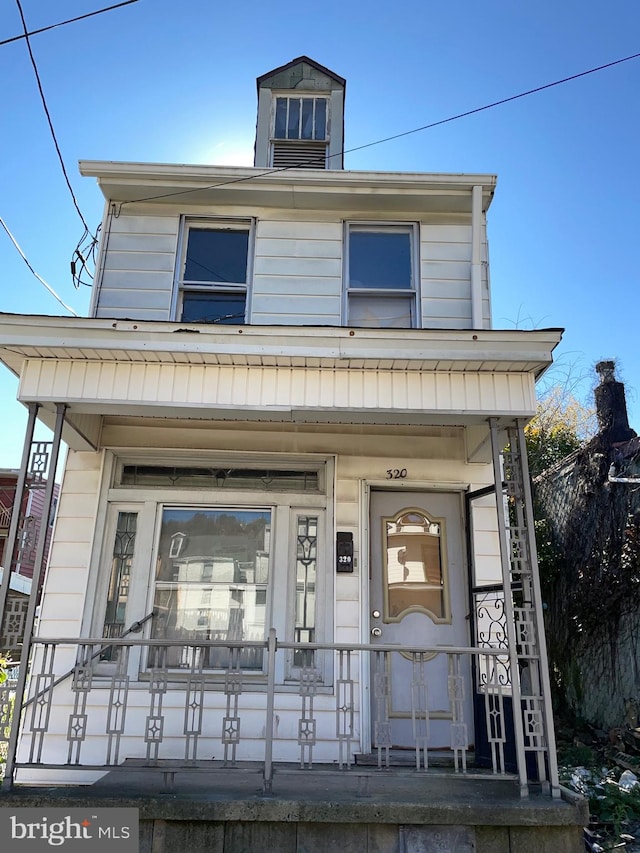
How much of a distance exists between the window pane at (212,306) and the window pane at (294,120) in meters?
2.25

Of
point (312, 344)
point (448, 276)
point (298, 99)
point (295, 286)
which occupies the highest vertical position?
point (298, 99)

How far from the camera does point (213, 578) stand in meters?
5.59

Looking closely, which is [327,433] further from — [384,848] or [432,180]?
[384,848]

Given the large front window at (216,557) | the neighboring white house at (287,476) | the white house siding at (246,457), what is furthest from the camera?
the large front window at (216,557)

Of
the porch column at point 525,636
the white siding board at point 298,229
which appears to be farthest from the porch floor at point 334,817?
the white siding board at point 298,229

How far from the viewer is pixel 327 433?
5.79 m

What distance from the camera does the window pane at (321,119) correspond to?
7.30m

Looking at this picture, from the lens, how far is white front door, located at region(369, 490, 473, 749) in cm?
524

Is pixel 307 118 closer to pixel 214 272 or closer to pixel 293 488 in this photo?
pixel 214 272

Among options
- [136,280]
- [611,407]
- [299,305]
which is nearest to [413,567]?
[299,305]

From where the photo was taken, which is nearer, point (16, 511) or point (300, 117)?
point (16, 511)

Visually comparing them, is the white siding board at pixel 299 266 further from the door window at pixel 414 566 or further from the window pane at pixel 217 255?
the door window at pixel 414 566

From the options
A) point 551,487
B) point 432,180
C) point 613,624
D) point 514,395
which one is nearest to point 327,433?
point 514,395

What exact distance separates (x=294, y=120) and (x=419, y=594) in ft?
17.5
